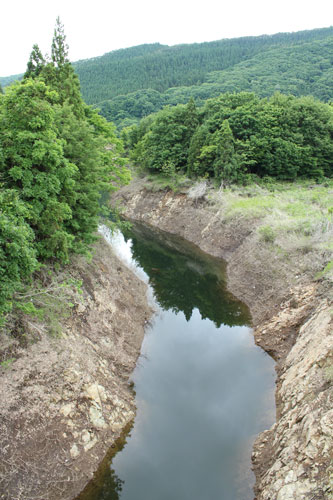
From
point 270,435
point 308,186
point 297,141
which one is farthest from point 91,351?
point 297,141

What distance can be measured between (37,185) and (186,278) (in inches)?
734

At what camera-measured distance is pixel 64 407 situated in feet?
39.5

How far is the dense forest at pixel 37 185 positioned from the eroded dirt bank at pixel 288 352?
30.3 ft

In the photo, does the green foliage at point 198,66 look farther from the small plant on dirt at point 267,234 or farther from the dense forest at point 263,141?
the small plant on dirt at point 267,234

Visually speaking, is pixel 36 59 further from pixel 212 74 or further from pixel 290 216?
pixel 212 74

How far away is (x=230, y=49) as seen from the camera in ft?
549

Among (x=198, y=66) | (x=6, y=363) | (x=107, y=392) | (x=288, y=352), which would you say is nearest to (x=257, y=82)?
(x=198, y=66)

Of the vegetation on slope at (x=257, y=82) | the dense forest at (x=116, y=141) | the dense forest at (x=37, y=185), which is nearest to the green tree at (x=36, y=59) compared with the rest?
the dense forest at (x=116, y=141)

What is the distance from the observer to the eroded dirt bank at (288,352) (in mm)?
9727

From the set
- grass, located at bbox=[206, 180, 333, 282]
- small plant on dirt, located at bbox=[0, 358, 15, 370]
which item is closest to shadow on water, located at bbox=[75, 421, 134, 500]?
small plant on dirt, located at bbox=[0, 358, 15, 370]

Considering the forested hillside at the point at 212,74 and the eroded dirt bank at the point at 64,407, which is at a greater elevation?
the forested hillside at the point at 212,74

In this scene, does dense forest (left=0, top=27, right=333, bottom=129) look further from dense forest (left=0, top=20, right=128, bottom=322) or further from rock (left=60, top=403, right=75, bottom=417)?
rock (left=60, top=403, right=75, bottom=417)

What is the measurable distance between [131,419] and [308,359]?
7.37 meters

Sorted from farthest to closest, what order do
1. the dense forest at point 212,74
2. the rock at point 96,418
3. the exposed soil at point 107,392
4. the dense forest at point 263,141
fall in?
the dense forest at point 212,74
the dense forest at point 263,141
the rock at point 96,418
the exposed soil at point 107,392
